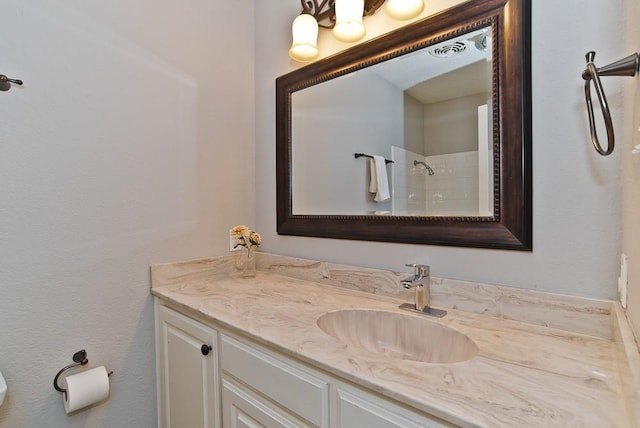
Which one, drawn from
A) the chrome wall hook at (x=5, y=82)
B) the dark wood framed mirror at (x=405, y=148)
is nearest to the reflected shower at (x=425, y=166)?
the dark wood framed mirror at (x=405, y=148)

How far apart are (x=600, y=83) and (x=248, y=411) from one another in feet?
4.27

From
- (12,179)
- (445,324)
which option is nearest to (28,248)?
(12,179)

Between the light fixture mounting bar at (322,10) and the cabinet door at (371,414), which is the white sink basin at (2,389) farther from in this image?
the light fixture mounting bar at (322,10)

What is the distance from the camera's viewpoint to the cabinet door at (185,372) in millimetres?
1094

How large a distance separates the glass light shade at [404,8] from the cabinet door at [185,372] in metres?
1.33

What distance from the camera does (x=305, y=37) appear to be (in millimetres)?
1414

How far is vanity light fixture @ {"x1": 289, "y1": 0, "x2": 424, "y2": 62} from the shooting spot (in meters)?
1.14

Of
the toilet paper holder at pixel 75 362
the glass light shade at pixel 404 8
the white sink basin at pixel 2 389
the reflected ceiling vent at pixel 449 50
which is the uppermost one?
the glass light shade at pixel 404 8

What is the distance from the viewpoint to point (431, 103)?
116 cm

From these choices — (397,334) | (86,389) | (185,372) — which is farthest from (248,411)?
(86,389)

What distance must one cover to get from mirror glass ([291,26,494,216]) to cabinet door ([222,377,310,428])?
785mm

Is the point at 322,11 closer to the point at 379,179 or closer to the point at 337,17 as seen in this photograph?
the point at 337,17

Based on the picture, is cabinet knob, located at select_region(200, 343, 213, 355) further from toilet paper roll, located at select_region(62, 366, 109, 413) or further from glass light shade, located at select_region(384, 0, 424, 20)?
glass light shade, located at select_region(384, 0, 424, 20)

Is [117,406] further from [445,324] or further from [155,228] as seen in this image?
[445,324]
